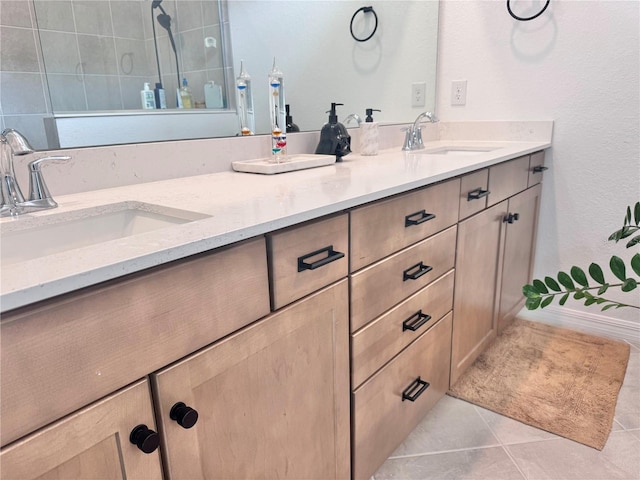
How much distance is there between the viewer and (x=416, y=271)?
4.14 feet

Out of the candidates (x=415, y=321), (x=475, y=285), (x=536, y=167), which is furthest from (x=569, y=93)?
(x=415, y=321)

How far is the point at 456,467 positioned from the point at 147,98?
1359 mm

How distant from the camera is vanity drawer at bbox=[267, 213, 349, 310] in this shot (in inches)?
32.1

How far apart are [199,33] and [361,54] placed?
0.95m

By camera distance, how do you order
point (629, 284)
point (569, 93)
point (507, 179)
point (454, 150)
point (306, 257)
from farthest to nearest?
point (454, 150) → point (569, 93) → point (507, 179) → point (629, 284) → point (306, 257)

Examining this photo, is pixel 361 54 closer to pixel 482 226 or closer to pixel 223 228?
pixel 482 226

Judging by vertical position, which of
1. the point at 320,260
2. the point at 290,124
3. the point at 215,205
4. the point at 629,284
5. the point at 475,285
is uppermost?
the point at 290,124

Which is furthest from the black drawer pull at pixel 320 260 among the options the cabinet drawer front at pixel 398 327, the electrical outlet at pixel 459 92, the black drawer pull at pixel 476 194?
the electrical outlet at pixel 459 92

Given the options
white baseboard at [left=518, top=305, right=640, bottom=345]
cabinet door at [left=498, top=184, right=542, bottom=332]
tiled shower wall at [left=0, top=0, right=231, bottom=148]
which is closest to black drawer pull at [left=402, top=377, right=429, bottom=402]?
cabinet door at [left=498, top=184, right=542, bottom=332]

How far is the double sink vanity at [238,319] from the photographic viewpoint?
55 cm

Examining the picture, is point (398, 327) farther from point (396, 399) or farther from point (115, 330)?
point (115, 330)

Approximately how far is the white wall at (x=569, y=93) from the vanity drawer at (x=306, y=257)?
156 centimetres

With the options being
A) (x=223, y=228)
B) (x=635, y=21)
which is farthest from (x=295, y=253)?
(x=635, y=21)

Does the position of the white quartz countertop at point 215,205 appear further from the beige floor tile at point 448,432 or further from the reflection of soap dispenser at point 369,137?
the beige floor tile at point 448,432
